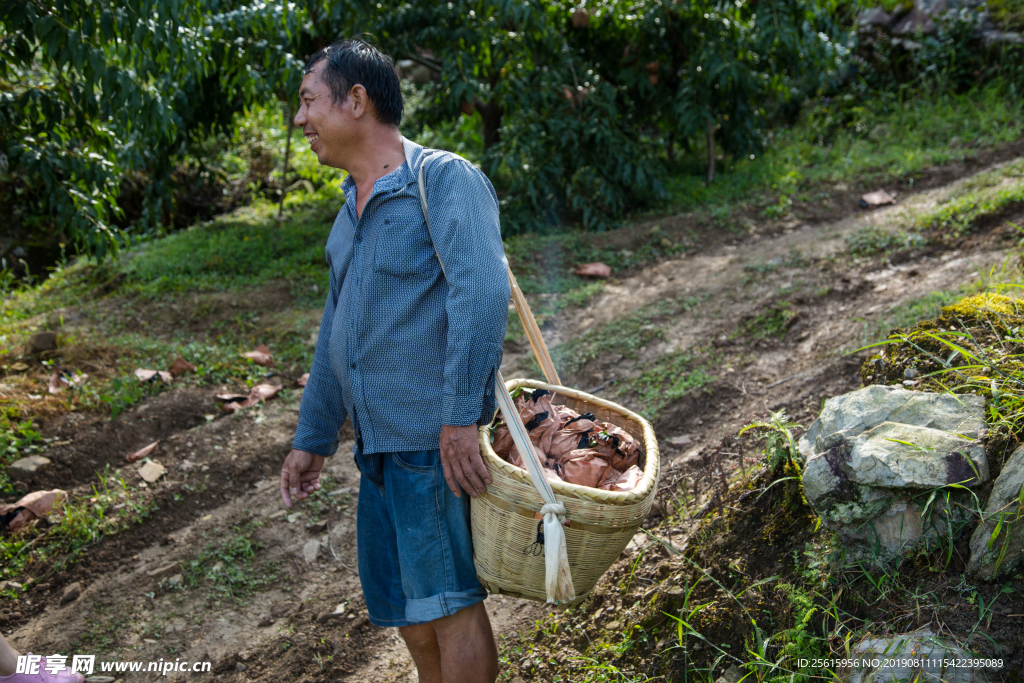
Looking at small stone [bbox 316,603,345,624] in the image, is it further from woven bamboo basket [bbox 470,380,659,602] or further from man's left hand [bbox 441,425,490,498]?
man's left hand [bbox 441,425,490,498]

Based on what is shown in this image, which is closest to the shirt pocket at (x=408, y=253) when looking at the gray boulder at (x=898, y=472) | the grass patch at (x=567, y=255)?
the gray boulder at (x=898, y=472)

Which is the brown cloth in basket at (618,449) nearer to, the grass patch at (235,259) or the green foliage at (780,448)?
the green foliage at (780,448)

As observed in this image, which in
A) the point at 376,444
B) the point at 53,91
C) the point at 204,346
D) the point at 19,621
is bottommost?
the point at 19,621

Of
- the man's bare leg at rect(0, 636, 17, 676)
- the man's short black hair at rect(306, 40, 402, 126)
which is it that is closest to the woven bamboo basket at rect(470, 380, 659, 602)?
the man's short black hair at rect(306, 40, 402, 126)

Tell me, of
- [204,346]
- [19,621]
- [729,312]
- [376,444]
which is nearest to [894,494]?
[376,444]

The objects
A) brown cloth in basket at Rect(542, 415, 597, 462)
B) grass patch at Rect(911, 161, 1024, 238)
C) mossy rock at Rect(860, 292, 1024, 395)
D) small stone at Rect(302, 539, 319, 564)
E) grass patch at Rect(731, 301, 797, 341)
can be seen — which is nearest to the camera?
brown cloth in basket at Rect(542, 415, 597, 462)

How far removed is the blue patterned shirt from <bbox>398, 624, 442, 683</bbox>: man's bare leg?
53cm

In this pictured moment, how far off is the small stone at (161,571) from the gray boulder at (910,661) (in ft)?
7.96

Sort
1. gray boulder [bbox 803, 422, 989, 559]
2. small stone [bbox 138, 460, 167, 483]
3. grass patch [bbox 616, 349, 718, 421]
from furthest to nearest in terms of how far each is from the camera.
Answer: grass patch [bbox 616, 349, 718, 421] < small stone [bbox 138, 460, 167, 483] < gray boulder [bbox 803, 422, 989, 559]

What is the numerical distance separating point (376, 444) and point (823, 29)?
21.8 ft

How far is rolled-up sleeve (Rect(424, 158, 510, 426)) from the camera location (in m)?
1.58

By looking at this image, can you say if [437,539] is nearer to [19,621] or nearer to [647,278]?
[19,621]

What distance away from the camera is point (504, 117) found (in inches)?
241

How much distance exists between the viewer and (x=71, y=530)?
2.97m
